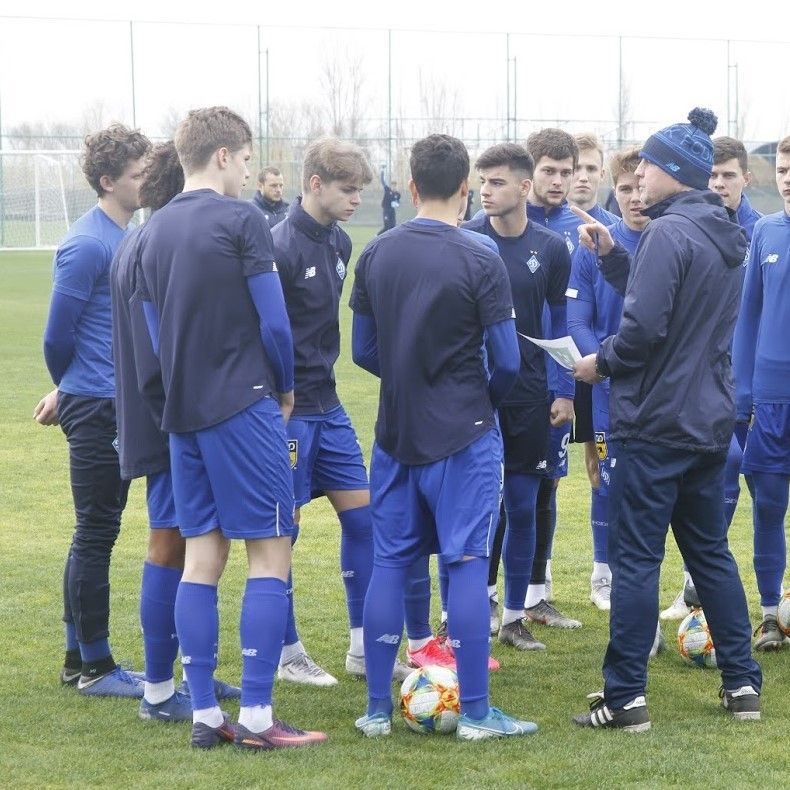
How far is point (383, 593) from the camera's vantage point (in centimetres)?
461

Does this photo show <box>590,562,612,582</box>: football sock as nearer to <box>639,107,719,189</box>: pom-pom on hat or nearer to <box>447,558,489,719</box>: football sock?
<box>447,558,489,719</box>: football sock

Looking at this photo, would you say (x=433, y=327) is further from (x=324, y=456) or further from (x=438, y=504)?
(x=324, y=456)

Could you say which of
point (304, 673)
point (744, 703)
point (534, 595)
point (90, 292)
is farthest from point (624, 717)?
point (90, 292)

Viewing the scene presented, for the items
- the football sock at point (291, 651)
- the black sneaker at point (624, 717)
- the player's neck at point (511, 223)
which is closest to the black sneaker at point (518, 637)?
the football sock at point (291, 651)

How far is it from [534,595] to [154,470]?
249 cm

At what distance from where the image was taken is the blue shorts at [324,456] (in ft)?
17.3

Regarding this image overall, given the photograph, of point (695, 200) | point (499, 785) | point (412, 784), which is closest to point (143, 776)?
point (412, 784)

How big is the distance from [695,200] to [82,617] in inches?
119

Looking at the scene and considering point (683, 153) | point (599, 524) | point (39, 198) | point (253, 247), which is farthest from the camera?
point (39, 198)

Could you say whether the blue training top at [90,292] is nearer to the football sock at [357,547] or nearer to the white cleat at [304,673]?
the football sock at [357,547]

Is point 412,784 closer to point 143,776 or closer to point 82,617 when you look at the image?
point 143,776

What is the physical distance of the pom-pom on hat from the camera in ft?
15.1

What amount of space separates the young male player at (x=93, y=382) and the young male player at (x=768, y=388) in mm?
2880

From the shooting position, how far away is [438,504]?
4.54 m
